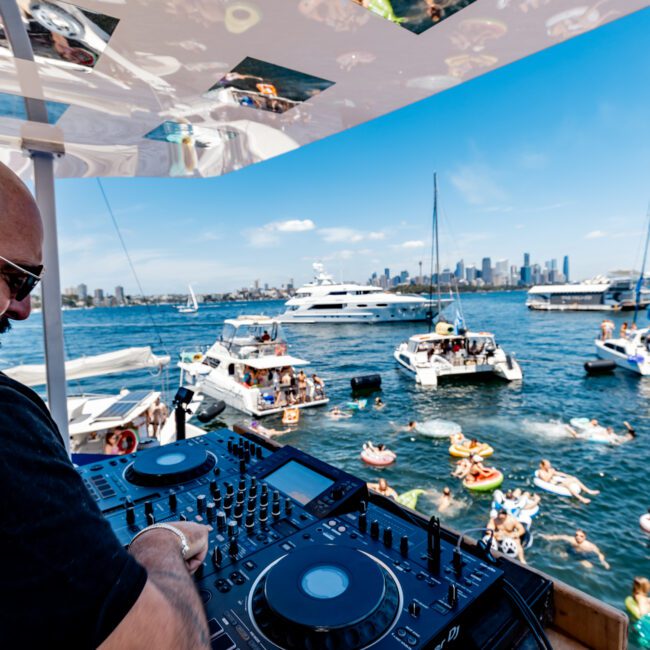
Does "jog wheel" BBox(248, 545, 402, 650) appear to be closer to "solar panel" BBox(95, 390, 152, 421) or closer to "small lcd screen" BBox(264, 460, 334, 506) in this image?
"small lcd screen" BBox(264, 460, 334, 506)

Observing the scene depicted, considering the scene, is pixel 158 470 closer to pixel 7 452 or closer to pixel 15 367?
pixel 7 452

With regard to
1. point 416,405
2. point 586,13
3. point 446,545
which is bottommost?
point 416,405

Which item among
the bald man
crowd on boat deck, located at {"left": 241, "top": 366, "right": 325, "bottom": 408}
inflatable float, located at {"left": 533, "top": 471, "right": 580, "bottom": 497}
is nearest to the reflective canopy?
the bald man

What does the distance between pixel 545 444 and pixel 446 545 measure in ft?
48.2

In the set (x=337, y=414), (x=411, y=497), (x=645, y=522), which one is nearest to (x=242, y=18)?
(x=411, y=497)

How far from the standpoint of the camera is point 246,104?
2.07 m

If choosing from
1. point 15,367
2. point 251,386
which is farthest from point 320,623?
point 251,386

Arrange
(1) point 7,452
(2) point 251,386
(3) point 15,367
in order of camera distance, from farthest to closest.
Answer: (2) point 251,386 → (3) point 15,367 → (1) point 7,452

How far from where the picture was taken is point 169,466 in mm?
1917

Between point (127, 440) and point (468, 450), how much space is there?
378 inches

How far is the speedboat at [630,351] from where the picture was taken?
2283 cm

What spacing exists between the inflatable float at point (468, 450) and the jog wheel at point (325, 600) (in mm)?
12328

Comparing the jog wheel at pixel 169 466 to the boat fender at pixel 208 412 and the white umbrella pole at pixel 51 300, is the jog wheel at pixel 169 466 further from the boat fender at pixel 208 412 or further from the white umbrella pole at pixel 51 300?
the white umbrella pole at pixel 51 300

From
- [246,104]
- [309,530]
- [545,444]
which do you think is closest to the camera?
[309,530]
